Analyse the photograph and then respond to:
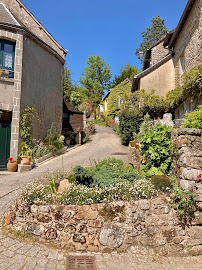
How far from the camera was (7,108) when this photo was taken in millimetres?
8555

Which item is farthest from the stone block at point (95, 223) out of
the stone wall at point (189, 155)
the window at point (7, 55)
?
the window at point (7, 55)

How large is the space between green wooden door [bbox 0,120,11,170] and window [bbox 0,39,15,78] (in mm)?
2315

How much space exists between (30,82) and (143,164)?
724cm

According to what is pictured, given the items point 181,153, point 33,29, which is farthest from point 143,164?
point 33,29

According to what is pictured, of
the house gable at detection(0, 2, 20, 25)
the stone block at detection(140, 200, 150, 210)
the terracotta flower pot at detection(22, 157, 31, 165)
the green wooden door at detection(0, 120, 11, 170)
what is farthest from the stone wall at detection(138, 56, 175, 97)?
the stone block at detection(140, 200, 150, 210)

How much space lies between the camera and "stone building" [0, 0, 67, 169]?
870 cm

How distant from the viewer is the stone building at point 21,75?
8.70 m

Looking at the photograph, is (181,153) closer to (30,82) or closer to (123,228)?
(123,228)

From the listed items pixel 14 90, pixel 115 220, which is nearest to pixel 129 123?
pixel 14 90

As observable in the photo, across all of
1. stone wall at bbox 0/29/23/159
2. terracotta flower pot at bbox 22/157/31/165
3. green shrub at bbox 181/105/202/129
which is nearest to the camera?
green shrub at bbox 181/105/202/129

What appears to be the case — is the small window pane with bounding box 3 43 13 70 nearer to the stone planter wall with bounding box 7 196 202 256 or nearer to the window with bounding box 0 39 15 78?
the window with bounding box 0 39 15 78

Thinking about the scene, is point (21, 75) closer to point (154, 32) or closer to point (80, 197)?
point (80, 197)

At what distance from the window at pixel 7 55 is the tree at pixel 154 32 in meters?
29.8

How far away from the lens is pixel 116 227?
3.54m
